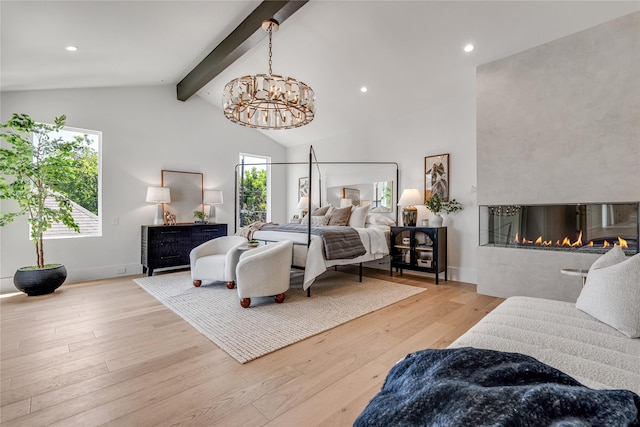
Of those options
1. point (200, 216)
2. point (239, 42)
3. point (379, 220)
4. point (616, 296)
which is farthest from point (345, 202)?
point (616, 296)

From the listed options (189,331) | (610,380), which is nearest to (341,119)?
(189,331)

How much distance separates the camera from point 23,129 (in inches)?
142

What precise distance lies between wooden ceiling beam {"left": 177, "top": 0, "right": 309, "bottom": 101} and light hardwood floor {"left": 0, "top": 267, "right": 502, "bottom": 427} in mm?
3476

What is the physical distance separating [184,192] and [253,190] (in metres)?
1.69

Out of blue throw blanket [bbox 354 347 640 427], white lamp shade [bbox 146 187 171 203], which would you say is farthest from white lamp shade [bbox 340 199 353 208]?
blue throw blanket [bbox 354 347 640 427]

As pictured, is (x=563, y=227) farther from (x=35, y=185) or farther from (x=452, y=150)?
(x=35, y=185)

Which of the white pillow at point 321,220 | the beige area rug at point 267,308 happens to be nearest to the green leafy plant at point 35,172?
the beige area rug at point 267,308

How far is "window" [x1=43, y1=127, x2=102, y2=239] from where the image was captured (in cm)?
462

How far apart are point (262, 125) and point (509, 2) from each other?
3004mm

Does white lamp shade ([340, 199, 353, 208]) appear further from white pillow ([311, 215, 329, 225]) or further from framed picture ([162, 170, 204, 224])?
framed picture ([162, 170, 204, 224])

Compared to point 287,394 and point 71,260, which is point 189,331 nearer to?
point 287,394

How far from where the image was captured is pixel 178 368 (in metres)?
2.03

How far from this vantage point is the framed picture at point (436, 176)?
4.65 meters

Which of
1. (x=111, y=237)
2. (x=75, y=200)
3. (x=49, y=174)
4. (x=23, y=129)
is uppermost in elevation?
(x=23, y=129)
